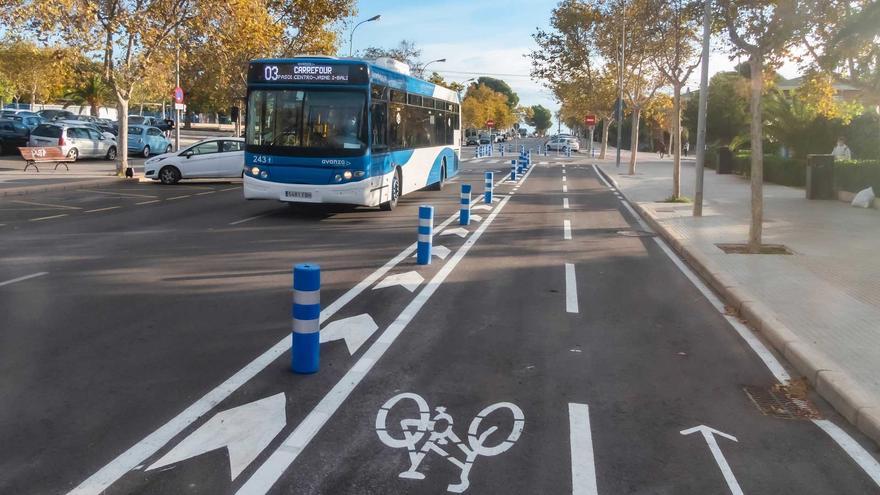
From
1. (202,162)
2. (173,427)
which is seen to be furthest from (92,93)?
(173,427)

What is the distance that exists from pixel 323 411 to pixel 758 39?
36.0ft

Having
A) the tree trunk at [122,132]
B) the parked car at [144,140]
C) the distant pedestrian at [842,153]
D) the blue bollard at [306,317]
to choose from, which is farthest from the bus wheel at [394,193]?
the parked car at [144,140]

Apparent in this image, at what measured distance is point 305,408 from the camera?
18.4 ft

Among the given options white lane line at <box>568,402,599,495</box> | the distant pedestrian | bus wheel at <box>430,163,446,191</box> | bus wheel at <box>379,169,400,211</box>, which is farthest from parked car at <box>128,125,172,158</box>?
white lane line at <box>568,402,599,495</box>

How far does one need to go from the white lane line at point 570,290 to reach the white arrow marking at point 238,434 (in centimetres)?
433

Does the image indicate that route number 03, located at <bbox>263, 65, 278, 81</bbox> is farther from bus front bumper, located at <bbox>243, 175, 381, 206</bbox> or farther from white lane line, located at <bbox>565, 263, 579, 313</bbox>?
white lane line, located at <bbox>565, 263, 579, 313</bbox>

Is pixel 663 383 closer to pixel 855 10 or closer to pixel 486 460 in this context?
pixel 486 460

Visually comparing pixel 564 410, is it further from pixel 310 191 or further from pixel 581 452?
pixel 310 191

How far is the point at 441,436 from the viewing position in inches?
204

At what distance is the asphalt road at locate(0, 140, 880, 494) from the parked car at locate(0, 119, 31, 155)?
29.3 meters

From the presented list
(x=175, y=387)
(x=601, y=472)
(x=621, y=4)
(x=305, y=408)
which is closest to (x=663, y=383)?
(x=601, y=472)

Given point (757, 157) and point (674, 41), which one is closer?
point (757, 157)

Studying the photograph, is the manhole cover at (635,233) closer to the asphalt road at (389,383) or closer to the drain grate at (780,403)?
the asphalt road at (389,383)

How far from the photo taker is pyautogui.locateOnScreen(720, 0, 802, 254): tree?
1279 centimetres
